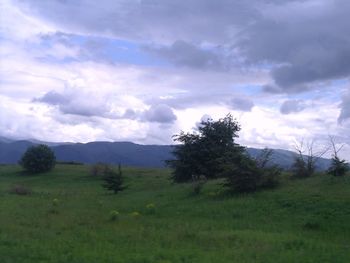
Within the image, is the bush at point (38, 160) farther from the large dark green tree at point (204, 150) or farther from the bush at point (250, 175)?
the bush at point (250, 175)

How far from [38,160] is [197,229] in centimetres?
6459

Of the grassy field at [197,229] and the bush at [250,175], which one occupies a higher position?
the bush at [250,175]

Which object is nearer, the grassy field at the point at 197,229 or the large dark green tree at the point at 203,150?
the grassy field at the point at 197,229

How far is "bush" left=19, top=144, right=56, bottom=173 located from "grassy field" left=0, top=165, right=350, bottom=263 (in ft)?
158

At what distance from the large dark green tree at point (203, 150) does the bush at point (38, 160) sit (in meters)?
34.8

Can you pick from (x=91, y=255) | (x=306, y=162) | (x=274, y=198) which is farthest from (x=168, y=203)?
(x=91, y=255)

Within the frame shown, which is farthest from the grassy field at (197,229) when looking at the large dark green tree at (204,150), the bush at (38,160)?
the bush at (38,160)

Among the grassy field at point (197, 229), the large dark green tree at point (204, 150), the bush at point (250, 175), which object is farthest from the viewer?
the large dark green tree at point (204, 150)

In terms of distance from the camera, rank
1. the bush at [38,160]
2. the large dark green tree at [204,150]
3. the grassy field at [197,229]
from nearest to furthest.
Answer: the grassy field at [197,229] → the large dark green tree at [204,150] → the bush at [38,160]

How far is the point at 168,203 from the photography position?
31922 mm

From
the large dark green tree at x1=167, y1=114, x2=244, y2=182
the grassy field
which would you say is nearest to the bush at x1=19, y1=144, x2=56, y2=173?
the large dark green tree at x1=167, y1=114, x2=244, y2=182

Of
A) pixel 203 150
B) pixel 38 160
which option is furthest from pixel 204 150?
pixel 38 160

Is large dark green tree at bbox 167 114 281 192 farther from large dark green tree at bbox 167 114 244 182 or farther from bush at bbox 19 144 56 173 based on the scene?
bush at bbox 19 144 56 173

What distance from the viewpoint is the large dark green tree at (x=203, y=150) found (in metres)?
51.0
